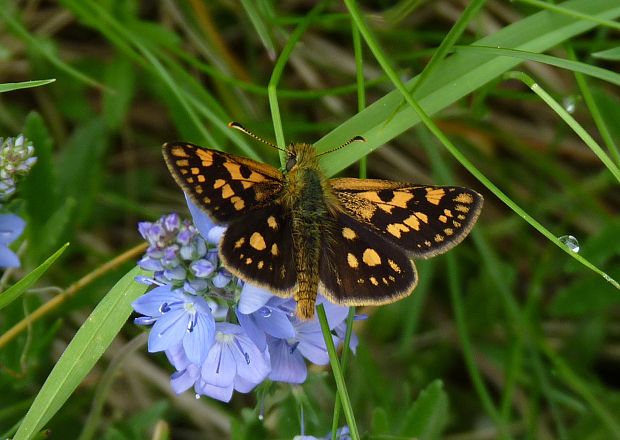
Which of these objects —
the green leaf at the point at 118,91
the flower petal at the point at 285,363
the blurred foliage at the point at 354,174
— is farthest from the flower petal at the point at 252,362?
the green leaf at the point at 118,91

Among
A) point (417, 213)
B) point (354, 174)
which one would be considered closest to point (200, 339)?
point (417, 213)

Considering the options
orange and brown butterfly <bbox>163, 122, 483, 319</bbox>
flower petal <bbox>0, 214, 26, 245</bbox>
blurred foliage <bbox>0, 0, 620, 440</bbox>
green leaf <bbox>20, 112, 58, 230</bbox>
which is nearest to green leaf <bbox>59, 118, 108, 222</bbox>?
blurred foliage <bbox>0, 0, 620, 440</bbox>

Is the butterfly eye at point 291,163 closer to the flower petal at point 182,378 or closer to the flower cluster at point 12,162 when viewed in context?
the flower petal at point 182,378

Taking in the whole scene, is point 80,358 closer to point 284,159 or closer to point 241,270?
point 241,270

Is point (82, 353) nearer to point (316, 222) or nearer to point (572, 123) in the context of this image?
point (316, 222)

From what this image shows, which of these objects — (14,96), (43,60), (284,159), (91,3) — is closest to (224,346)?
(284,159)

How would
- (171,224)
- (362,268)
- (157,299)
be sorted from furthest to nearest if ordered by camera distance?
(362,268) → (157,299) → (171,224)
